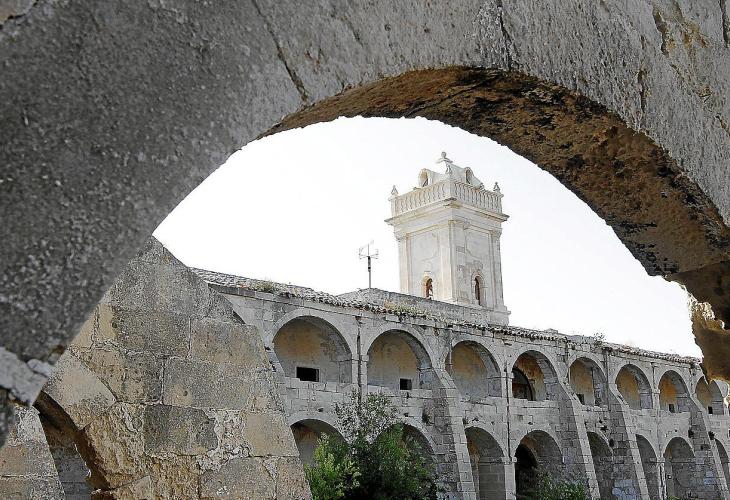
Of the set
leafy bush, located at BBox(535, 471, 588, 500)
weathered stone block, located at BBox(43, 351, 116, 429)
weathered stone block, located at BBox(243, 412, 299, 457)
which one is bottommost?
leafy bush, located at BBox(535, 471, 588, 500)

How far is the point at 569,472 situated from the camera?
71.3ft

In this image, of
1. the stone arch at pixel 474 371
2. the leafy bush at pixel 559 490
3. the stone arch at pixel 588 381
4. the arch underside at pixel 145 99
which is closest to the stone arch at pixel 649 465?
the stone arch at pixel 588 381

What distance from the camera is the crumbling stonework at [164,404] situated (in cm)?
319

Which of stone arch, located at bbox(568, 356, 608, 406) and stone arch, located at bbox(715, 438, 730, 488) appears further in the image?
stone arch, located at bbox(715, 438, 730, 488)

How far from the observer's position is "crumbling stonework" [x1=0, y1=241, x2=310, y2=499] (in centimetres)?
319

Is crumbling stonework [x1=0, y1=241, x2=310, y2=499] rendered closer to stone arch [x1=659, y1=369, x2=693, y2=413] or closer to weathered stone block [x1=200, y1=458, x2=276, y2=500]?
weathered stone block [x1=200, y1=458, x2=276, y2=500]

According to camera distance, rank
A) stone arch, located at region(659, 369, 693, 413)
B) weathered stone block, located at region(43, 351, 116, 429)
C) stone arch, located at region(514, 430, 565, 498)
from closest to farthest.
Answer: weathered stone block, located at region(43, 351, 116, 429)
stone arch, located at region(514, 430, 565, 498)
stone arch, located at region(659, 369, 693, 413)

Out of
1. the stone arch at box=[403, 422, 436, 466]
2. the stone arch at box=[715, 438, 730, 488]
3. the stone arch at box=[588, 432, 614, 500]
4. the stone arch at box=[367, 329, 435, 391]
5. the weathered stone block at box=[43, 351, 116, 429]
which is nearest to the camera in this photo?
the weathered stone block at box=[43, 351, 116, 429]

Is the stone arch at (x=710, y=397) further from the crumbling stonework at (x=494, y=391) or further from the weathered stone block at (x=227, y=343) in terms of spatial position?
the weathered stone block at (x=227, y=343)

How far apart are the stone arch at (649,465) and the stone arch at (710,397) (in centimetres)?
475

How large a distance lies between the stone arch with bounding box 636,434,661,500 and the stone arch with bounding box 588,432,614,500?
1.48 metres

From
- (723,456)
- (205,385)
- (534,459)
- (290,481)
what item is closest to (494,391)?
(534,459)

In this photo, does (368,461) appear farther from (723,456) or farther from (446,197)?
(723,456)

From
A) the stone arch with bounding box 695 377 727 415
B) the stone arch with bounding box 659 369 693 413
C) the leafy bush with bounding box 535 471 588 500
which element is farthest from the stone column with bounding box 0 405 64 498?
the stone arch with bounding box 695 377 727 415
